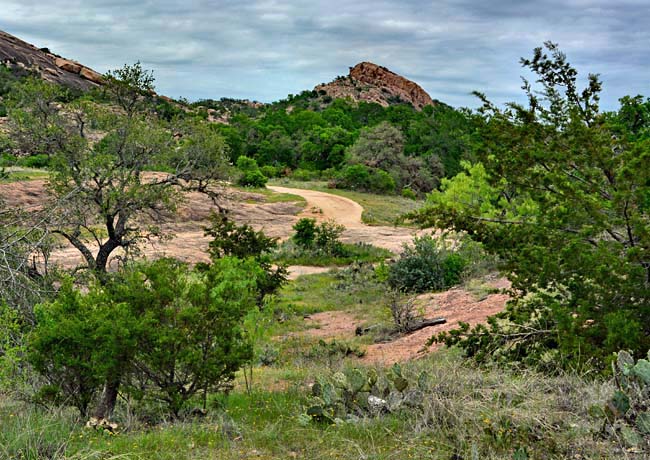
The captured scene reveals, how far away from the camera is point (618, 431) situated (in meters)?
4.35

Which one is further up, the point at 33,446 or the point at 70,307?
the point at 70,307

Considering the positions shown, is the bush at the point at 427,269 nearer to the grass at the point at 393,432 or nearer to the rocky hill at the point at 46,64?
the grass at the point at 393,432

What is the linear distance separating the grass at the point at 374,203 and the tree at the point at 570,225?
21.2 m

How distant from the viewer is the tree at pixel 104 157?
14.2 m

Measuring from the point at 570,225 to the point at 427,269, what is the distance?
10496mm

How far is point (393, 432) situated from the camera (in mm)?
5031

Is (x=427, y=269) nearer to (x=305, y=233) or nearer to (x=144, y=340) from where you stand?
(x=305, y=233)

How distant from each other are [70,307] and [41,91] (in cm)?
1015

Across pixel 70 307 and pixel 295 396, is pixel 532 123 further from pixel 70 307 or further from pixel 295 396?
pixel 70 307

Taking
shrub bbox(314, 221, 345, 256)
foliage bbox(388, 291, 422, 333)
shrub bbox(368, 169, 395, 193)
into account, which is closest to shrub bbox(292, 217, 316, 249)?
shrub bbox(314, 221, 345, 256)

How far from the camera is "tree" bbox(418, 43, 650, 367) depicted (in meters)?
6.23

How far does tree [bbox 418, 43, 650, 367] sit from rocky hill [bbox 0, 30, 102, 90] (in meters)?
64.7

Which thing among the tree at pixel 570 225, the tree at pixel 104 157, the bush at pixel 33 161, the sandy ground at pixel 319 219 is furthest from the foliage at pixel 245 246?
the bush at pixel 33 161

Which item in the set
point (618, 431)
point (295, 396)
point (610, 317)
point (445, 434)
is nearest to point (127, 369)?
point (295, 396)
